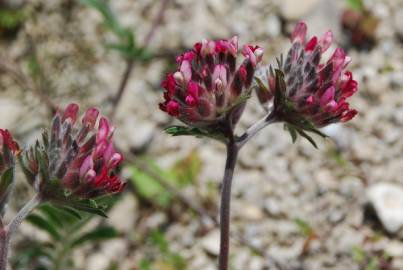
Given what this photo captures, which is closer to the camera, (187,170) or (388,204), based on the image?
(388,204)

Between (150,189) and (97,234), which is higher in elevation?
(150,189)

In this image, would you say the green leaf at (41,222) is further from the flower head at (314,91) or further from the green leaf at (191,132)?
the flower head at (314,91)

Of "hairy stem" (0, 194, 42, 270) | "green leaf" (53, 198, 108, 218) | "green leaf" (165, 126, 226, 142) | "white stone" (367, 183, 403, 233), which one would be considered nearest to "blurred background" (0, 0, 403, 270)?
"white stone" (367, 183, 403, 233)

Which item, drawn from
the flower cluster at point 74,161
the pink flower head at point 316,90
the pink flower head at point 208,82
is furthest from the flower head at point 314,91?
the flower cluster at point 74,161

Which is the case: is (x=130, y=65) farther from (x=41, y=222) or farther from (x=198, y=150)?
(x=41, y=222)

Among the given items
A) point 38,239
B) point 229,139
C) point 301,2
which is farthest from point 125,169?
point 229,139

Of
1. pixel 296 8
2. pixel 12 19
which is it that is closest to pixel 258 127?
pixel 296 8

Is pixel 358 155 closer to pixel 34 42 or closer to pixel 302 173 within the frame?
pixel 302 173

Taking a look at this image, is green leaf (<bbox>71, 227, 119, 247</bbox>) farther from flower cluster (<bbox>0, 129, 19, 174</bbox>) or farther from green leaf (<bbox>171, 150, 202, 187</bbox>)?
flower cluster (<bbox>0, 129, 19, 174</bbox>)
